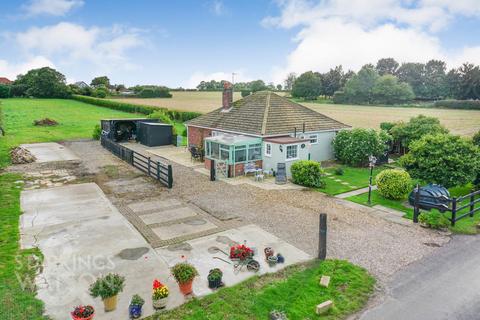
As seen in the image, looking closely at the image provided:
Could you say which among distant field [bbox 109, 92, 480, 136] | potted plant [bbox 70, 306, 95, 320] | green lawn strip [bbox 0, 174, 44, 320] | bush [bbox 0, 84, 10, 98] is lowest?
green lawn strip [bbox 0, 174, 44, 320]

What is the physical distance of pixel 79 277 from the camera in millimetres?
8727

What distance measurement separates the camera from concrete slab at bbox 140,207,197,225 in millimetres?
13009

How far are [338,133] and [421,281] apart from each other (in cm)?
1615

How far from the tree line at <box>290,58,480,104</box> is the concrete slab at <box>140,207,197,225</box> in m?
78.9

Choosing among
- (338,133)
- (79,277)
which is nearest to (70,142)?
(338,133)

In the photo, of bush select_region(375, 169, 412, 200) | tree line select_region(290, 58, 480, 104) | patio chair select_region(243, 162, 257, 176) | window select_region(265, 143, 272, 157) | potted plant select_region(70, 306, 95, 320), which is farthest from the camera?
tree line select_region(290, 58, 480, 104)

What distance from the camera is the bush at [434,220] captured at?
12036mm

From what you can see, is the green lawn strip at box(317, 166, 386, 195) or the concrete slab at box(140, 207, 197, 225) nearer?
the concrete slab at box(140, 207, 197, 225)

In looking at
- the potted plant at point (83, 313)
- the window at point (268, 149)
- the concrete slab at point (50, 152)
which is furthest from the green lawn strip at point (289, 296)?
the concrete slab at point (50, 152)

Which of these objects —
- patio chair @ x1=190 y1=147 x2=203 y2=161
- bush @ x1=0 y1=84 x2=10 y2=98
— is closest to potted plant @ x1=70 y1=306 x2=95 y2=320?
patio chair @ x1=190 y1=147 x2=203 y2=161

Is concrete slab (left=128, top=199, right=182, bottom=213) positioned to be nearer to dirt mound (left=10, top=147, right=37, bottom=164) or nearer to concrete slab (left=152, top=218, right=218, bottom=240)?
concrete slab (left=152, top=218, right=218, bottom=240)

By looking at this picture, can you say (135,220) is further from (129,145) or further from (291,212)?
(129,145)

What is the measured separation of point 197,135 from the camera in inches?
1064

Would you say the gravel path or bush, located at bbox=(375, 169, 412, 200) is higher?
bush, located at bbox=(375, 169, 412, 200)
